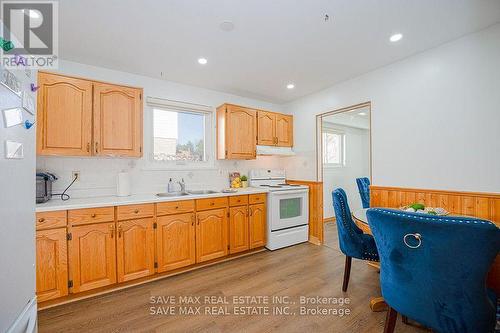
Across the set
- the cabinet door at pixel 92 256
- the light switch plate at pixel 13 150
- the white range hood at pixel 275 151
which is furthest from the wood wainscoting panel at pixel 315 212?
the light switch plate at pixel 13 150

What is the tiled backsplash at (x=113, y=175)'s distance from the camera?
2291mm

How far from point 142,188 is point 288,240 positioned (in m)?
2.28

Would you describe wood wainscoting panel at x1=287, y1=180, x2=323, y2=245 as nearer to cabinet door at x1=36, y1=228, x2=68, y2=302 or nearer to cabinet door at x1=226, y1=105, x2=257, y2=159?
cabinet door at x1=226, y1=105, x2=257, y2=159

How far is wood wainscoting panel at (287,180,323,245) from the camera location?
3.39m

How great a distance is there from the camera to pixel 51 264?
1.79 metres

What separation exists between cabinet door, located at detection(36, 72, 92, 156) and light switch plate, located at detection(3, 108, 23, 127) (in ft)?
5.24

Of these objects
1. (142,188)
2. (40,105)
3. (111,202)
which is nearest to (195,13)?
(40,105)

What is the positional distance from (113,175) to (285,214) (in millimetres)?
2457

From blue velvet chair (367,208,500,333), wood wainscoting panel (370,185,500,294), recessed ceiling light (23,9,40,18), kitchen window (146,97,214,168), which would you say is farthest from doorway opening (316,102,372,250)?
recessed ceiling light (23,9,40,18)

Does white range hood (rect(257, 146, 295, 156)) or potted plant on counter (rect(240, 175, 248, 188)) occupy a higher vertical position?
white range hood (rect(257, 146, 295, 156))

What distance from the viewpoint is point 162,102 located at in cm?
292

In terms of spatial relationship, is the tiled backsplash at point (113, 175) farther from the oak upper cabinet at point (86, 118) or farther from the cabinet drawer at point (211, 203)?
the cabinet drawer at point (211, 203)

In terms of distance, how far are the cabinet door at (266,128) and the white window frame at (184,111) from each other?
78cm

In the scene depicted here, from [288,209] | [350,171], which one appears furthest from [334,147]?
[288,209]
